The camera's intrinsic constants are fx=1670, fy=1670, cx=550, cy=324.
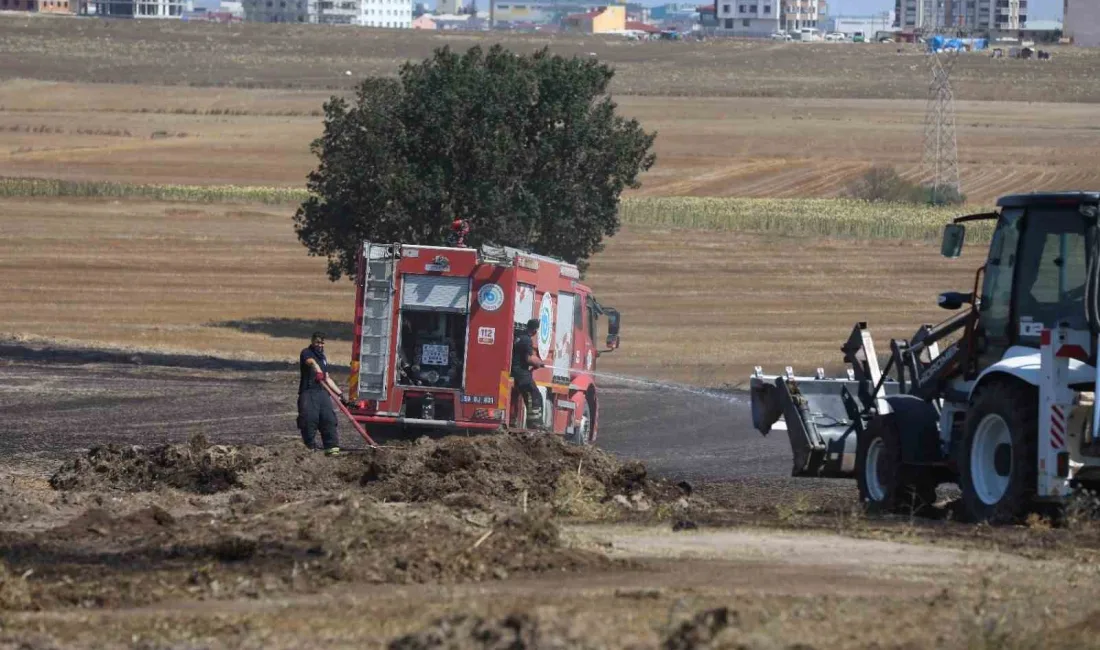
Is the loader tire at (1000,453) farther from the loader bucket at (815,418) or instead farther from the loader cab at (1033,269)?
the loader bucket at (815,418)

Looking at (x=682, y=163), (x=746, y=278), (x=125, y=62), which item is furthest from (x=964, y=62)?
(x=746, y=278)

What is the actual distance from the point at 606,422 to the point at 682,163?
52901 mm

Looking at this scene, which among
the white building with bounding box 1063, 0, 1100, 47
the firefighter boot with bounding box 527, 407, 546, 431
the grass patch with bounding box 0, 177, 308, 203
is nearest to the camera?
the firefighter boot with bounding box 527, 407, 546, 431

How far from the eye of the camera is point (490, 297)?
814 inches

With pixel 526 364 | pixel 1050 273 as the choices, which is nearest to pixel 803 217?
pixel 526 364

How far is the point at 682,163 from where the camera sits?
77.1 m

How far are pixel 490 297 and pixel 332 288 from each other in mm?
24148

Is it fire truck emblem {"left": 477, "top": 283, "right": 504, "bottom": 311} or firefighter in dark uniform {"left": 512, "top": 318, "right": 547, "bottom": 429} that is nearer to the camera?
fire truck emblem {"left": 477, "top": 283, "right": 504, "bottom": 311}

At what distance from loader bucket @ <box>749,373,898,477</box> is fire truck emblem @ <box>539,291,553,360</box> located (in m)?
5.27

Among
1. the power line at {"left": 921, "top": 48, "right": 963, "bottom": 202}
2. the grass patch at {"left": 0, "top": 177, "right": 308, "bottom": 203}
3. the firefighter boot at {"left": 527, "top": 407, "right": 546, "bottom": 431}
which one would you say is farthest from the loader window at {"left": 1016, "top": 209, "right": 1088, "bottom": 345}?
the power line at {"left": 921, "top": 48, "right": 963, "bottom": 202}

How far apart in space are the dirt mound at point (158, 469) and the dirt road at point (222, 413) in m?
2.92

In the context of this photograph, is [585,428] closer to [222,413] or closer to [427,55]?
[222,413]

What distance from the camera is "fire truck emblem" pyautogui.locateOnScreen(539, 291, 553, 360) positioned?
21.7m

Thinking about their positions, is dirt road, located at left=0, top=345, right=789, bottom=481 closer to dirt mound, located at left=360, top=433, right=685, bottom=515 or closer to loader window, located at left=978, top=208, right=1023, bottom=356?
dirt mound, located at left=360, top=433, right=685, bottom=515
